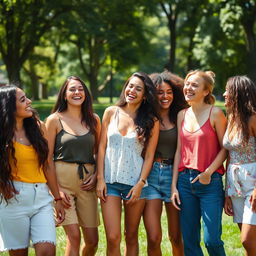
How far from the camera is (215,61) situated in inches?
1339

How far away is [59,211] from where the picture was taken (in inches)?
198

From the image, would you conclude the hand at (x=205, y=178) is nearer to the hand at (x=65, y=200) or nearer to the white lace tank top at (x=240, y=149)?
the white lace tank top at (x=240, y=149)

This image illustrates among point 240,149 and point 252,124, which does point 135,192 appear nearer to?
point 240,149

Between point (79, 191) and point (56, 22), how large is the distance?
22331mm

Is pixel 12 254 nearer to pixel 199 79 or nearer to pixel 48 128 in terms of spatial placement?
pixel 48 128

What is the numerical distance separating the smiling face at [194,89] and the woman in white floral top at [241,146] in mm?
309

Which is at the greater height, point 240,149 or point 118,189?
point 240,149

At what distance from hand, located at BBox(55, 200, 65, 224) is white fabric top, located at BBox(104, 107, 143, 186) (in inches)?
21.5

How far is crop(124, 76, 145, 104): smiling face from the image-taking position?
530 cm

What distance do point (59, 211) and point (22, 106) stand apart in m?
1.15

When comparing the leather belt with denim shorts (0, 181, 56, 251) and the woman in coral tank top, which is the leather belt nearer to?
the woman in coral tank top

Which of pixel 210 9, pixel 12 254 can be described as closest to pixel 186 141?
pixel 12 254

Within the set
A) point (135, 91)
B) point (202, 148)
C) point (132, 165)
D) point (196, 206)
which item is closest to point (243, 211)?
point (196, 206)

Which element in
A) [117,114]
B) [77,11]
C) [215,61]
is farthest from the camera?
Answer: [215,61]
